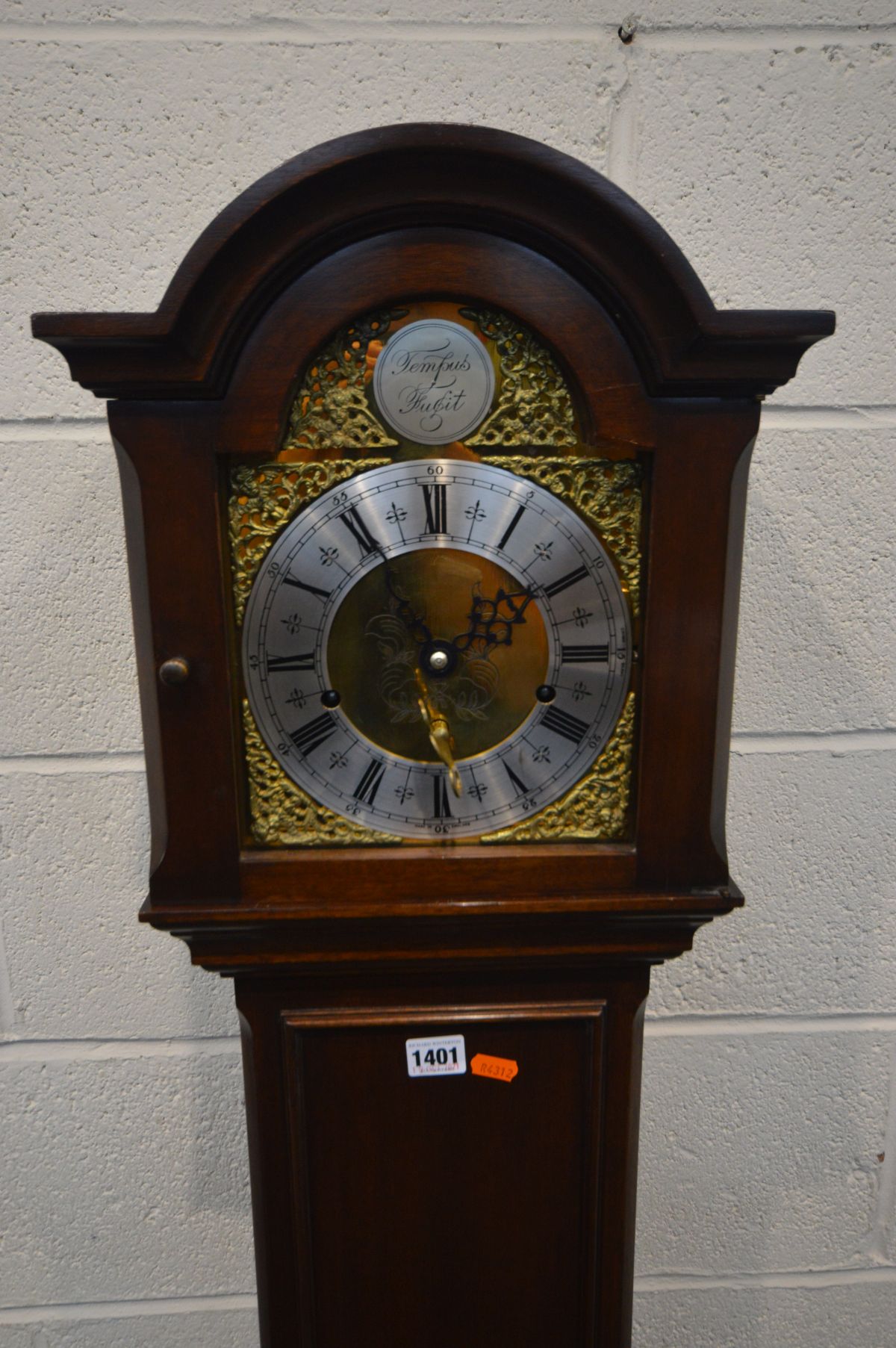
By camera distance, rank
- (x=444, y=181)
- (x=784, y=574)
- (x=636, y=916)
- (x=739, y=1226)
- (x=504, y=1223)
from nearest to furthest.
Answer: (x=444, y=181), (x=636, y=916), (x=504, y=1223), (x=784, y=574), (x=739, y=1226)

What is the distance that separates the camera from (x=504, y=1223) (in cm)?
86

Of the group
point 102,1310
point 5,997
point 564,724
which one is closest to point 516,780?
point 564,724

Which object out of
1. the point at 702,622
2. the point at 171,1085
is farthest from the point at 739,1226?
the point at 702,622

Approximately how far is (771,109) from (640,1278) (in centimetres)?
137

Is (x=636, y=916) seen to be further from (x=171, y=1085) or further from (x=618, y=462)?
(x=171, y=1085)

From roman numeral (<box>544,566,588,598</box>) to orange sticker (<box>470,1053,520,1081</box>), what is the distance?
426 mm

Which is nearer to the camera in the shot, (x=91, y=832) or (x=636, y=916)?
(x=636, y=916)

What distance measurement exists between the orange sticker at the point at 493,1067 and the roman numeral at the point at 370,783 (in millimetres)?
271

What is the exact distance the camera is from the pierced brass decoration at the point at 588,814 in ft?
2.46

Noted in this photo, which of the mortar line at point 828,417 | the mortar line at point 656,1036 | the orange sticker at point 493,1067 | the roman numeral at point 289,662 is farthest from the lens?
the mortar line at point 656,1036

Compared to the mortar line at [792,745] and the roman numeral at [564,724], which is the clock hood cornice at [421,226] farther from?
the mortar line at [792,745]

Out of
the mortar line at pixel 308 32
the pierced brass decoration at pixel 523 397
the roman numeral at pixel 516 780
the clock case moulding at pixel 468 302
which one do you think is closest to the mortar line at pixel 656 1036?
the clock case moulding at pixel 468 302

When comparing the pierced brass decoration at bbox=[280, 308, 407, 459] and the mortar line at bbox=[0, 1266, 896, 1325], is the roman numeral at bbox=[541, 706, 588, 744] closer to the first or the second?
the pierced brass decoration at bbox=[280, 308, 407, 459]

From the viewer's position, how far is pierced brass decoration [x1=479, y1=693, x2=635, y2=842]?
2.46 ft
